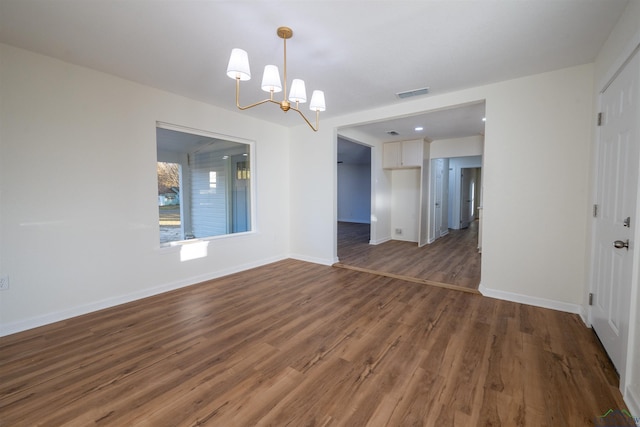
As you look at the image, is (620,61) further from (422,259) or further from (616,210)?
(422,259)

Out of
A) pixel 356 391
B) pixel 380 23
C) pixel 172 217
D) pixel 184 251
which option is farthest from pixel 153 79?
pixel 356 391

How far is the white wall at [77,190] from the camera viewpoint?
94.6 inches

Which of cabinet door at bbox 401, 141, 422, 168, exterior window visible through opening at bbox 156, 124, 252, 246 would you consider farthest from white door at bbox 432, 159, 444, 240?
exterior window visible through opening at bbox 156, 124, 252, 246

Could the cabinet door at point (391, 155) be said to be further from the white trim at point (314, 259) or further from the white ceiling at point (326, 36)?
the white ceiling at point (326, 36)

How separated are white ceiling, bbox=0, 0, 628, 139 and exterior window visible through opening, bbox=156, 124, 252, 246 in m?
0.95

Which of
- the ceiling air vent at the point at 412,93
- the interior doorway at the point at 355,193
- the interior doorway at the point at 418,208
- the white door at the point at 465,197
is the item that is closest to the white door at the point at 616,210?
the interior doorway at the point at 418,208

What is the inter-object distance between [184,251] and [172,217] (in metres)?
0.51

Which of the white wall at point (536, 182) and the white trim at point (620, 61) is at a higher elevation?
the white trim at point (620, 61)

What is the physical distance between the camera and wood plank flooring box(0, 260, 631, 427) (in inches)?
60.2

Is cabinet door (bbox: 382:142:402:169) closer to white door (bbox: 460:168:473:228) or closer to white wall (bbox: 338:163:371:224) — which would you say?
white door (bbox: 460:168:473:228)

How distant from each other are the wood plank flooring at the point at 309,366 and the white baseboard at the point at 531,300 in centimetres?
11

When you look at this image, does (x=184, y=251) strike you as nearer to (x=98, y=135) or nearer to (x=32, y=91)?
(x=98, y=135)

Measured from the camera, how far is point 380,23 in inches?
80.7

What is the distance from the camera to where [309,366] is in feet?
6.41
